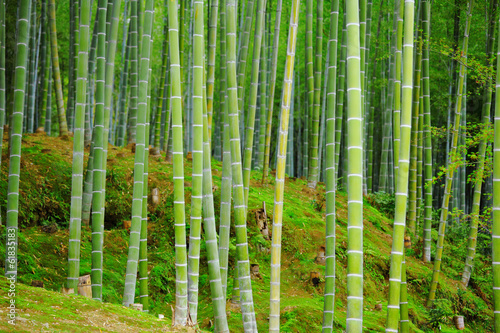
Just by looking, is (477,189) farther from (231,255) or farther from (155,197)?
(155,197)

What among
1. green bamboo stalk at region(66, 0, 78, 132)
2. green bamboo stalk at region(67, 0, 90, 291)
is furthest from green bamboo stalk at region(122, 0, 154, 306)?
green bamboo stalk at region(66, 0, 78, 132)

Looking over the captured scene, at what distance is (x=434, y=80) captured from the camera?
8734 millimetres

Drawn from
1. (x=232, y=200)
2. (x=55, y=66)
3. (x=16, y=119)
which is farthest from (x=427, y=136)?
(x=55, y=66)

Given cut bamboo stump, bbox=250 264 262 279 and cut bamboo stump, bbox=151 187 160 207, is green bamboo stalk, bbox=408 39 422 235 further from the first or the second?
cut bamboo stump, bbox=151 187 160 207

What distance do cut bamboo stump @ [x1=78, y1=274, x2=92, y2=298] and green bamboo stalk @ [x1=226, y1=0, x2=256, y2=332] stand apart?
113 centimetres

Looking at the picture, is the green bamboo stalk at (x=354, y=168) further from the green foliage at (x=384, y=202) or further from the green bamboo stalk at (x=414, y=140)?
the green foliage at (x=384, y=202)

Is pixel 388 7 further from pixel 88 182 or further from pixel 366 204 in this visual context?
pixel 88 182

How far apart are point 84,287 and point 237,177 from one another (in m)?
1.37

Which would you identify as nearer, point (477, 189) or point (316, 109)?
point (477, 189)

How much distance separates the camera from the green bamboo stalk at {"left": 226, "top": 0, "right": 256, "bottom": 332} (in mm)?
2764

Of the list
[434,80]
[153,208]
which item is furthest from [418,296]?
[434,80]

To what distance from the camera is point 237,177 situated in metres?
2.79

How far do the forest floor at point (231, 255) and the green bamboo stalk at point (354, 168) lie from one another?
1.28m

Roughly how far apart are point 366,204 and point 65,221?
181 inches
